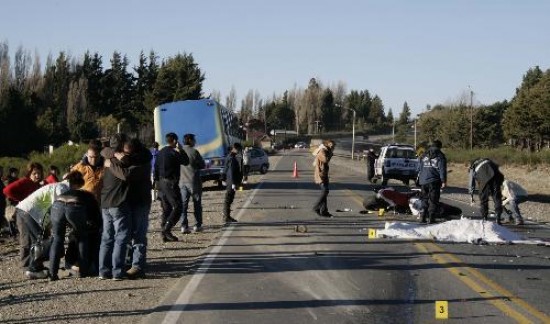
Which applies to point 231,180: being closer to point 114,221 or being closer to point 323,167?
point 323,167

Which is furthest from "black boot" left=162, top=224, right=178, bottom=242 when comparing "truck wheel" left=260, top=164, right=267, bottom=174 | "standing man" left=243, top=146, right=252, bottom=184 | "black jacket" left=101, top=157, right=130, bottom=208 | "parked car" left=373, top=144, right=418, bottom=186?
"truck wheel" left=260, top=164, right=267, bottom=174

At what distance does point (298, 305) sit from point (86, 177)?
402 cm

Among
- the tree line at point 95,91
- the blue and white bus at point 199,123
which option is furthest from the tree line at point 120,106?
the blue and white bus at point 199,123

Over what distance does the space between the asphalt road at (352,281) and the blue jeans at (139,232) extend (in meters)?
0.72

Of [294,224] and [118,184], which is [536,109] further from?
[118,184]

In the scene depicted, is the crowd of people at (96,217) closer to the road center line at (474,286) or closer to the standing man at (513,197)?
the road center line at (474,286)

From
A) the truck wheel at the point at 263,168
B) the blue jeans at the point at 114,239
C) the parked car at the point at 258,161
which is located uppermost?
the blue jeans at the point at 114,239

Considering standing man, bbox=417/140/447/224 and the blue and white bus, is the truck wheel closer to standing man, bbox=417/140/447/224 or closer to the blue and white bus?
the blue and white bus

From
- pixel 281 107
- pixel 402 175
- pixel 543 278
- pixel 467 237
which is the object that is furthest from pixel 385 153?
pixel 281 107

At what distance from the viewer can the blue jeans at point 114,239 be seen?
10211mm

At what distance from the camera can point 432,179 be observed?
1708 cm

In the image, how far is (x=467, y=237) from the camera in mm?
13922

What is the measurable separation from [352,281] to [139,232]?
9.83 ft

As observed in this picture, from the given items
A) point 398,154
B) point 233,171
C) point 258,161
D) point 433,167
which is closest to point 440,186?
point 433,167
